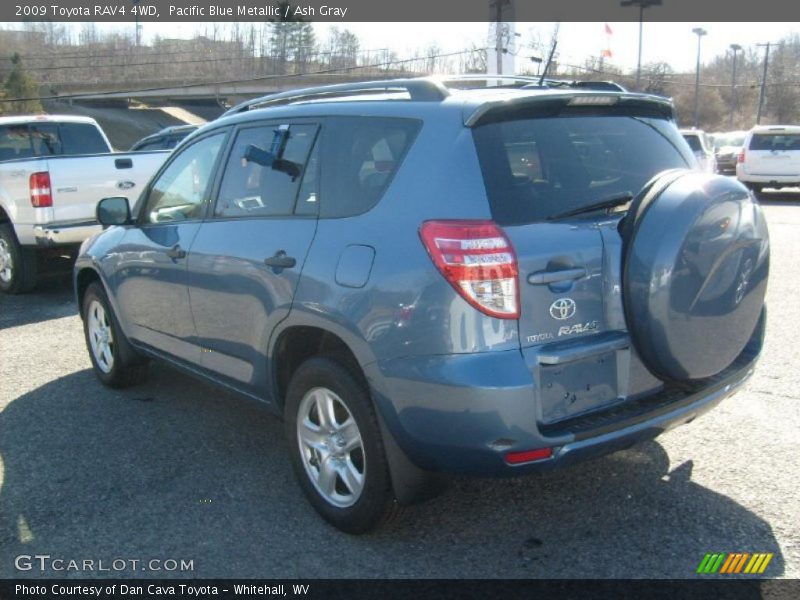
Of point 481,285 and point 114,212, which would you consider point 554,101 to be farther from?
point 114,212

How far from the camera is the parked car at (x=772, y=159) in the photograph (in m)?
19.0

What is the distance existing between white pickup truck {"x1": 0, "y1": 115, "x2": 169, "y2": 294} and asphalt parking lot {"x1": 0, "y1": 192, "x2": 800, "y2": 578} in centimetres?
382

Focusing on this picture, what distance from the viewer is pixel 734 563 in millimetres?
3215

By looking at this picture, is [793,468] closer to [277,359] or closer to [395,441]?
[395,441]

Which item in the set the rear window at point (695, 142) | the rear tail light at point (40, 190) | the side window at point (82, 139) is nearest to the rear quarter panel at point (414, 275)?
the rear tail light at point (40, 190)

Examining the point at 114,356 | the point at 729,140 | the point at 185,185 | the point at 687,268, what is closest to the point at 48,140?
the point at 114,356

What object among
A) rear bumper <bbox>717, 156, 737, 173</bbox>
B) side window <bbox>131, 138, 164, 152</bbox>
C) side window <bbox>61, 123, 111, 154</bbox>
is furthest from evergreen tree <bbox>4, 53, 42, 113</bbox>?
side window <bbox>61, 123, 111, 154</bbox>

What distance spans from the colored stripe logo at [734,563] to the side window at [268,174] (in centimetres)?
224

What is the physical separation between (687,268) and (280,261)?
176 cm

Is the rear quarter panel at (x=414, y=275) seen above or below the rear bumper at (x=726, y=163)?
above

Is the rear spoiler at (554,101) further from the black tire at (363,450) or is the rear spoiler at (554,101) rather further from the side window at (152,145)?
the side window at (152,145)

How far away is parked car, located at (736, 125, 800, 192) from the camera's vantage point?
19000mm
